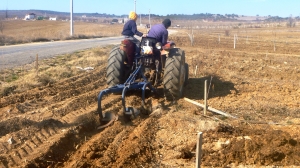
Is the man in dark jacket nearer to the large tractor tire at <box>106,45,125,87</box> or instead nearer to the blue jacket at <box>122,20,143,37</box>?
the blue jacket at <box>122,20,143,37</box>

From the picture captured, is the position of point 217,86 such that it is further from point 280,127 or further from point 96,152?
point 96,152

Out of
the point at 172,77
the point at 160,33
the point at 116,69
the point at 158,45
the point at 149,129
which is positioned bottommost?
the point at 149,129

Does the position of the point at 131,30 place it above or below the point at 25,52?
above

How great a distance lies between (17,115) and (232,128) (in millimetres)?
4049

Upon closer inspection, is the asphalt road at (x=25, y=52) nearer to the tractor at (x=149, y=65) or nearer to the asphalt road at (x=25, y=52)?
the asphalt road at (x=25, y=52)

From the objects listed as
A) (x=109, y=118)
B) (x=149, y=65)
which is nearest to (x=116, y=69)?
(x=149, y=65)

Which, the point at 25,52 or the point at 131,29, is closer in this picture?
the point at 131,29

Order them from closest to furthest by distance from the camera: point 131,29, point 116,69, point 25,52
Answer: point 116,69 < point 131,29 < point 25,52

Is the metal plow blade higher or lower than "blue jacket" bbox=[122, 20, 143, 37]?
Result: lower

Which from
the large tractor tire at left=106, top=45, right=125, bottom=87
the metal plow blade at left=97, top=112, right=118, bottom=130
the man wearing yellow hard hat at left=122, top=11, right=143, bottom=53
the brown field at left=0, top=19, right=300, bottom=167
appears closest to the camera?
the brown field at left=0, top=19, right=300, bottom=167

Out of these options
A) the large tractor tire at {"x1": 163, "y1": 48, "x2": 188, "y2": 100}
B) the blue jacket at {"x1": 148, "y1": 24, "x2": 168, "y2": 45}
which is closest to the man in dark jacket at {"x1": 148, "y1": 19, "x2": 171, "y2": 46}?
the blue jacket at {"x1": 148, "y1": 24, "x2": 168, "y2": 45}

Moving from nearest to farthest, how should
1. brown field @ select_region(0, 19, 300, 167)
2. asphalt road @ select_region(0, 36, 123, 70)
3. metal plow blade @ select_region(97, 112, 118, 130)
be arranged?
brown field @ select_region(0, 19, 300, 167)
metal plow blade @ select_region(97, 112, 118, 130)
asphalt road @ select_region(0, 36, 123, 70)

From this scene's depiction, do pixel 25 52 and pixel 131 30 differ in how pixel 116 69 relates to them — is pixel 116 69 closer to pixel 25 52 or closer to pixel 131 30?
pixel 131 30

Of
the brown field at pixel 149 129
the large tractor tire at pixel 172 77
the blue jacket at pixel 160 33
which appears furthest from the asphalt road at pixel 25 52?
the large tractor tire at pixel 172 77
